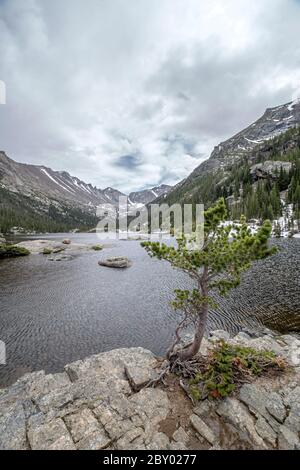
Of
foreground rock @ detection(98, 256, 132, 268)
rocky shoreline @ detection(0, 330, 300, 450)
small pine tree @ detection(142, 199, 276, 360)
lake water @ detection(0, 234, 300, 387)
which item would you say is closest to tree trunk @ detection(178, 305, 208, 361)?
small pine tree @ detection(142, 199, 276, 360)

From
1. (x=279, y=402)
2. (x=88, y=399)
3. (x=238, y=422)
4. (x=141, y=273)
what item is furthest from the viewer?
(x=141, y=273)

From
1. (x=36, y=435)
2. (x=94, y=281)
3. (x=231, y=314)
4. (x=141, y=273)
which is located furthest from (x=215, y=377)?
(x=141, y=273)

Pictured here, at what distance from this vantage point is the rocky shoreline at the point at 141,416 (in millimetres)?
6738

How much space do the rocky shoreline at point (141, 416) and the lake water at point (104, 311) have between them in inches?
191

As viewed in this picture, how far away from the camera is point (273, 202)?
327ft

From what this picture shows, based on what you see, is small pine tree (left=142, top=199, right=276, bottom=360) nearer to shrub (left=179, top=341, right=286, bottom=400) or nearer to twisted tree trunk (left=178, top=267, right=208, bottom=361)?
twisted tree trunk (left=178, top=267, right=208, bottom=361)

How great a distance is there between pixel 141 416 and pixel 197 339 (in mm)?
3806

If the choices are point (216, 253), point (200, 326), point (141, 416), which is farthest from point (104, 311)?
point (216, 253)

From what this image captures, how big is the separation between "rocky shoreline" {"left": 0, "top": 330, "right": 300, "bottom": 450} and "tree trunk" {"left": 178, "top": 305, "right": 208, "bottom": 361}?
155 cm

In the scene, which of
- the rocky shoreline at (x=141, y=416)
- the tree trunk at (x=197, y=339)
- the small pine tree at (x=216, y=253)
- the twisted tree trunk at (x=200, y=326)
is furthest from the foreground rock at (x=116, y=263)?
the small pine tree at (x=216, y=253)

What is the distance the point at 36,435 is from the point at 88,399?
208 centimetres

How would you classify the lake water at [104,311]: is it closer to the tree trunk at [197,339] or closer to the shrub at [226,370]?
the tree trunk at [197,339]

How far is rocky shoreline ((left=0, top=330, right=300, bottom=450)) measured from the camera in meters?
6.74
